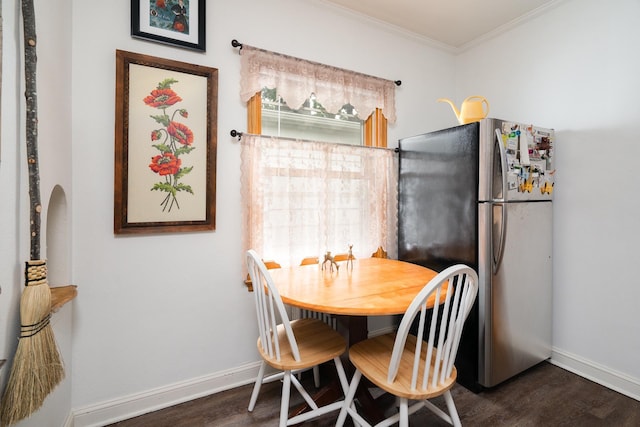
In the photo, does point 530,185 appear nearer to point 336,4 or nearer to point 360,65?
point 360,65

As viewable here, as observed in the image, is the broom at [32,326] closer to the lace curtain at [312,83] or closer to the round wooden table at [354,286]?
the round wooden table at [354,286]

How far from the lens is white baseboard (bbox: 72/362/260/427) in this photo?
63.6 inches

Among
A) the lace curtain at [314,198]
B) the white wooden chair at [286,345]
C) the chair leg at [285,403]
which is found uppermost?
the lace curtain at [314,198]

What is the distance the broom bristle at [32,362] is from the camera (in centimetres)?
87

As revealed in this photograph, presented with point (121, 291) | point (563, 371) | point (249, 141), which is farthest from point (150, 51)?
point (563, 371)

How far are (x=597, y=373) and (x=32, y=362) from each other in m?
3.07

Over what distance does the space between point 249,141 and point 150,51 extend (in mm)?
737

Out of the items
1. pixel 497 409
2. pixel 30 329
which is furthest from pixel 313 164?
pixel 497 409

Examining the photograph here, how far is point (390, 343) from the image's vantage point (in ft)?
5.07

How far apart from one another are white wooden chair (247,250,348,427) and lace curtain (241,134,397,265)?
1.78ft

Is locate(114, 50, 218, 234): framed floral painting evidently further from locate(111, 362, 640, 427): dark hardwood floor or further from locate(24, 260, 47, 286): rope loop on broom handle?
locate(111, 362, 640, 427): dark hardwood floor

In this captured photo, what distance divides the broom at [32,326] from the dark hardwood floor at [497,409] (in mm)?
932

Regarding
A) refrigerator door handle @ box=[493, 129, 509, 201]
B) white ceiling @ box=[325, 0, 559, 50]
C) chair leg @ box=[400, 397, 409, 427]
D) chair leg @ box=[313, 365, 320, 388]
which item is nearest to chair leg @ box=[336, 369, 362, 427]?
chair leg @ box=[400, 397, 409, 427]

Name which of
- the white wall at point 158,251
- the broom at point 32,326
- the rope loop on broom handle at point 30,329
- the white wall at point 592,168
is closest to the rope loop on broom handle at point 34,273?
the broom at point 32,326
